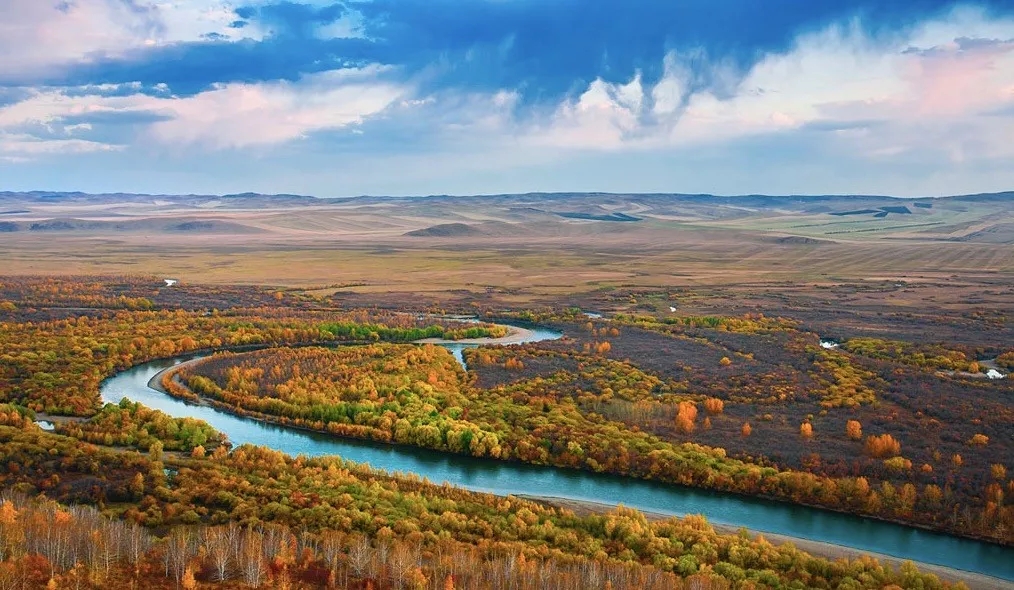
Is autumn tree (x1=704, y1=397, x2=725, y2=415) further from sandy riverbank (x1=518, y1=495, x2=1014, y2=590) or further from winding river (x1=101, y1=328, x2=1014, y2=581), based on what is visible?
sandy riverbank (x1=518, y1=495, x2=1014, y2=590)

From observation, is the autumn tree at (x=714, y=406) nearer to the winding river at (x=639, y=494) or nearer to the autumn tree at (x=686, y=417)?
the autumn tree at (x=686, y=417)

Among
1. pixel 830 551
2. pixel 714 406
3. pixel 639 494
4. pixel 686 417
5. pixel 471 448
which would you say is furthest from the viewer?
pixel 714 406

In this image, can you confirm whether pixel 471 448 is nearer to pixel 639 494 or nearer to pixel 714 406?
pixel 639 494

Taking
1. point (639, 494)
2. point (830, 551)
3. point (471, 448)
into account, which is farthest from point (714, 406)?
point (830, 551)

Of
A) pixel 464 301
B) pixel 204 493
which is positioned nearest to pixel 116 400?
pixel 204 493

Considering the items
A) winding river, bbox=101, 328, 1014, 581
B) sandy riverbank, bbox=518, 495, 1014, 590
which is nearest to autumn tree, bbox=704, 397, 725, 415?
winding river, bbox=101, 328, 1014, 581

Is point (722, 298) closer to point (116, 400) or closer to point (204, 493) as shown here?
point (116, 400)
